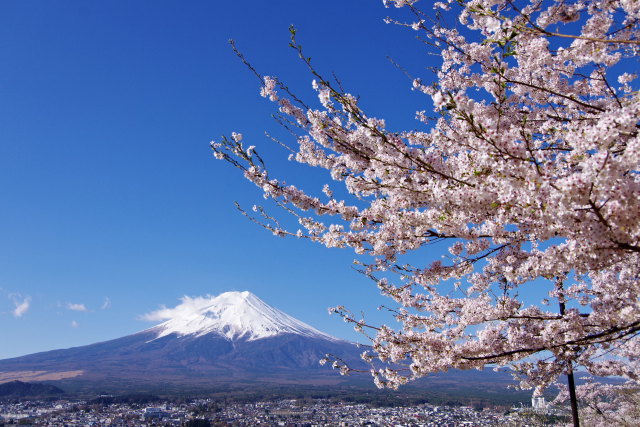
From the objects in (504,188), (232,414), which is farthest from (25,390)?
(504,188)

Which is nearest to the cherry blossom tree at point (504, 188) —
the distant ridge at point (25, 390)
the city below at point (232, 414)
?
the city below at point (232, 414)

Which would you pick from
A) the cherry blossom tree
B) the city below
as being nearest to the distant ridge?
the city below

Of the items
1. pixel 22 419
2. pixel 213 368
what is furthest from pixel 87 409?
pixel 213 368

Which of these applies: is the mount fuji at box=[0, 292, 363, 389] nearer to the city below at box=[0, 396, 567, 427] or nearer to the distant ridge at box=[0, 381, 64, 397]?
the distant ridge at box=[0, 381, 64, 397]

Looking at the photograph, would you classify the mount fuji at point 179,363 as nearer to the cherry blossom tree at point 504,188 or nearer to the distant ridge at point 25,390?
the distant ridge at point 25,390

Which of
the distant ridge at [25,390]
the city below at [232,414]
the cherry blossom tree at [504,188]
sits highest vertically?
the cherry blossom tree at [504,188]

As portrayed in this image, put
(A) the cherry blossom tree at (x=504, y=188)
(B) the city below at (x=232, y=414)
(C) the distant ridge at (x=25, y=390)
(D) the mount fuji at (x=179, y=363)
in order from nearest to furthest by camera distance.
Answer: (A) the cherry blossom tree at (x=504, y=188)
(B) the city below at (x=232, y=414)
(C) the distant ridge at (x=25, y=390)
(D) the mount fuji at (x=179, y=363)

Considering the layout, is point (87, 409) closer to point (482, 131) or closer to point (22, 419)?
point (22, 419)

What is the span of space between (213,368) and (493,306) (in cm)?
17156

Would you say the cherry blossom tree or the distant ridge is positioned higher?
the cherry blossom tree

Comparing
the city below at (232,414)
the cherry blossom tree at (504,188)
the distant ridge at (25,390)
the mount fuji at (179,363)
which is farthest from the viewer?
the mount fuji at (179,363)

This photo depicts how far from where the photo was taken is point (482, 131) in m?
2.50

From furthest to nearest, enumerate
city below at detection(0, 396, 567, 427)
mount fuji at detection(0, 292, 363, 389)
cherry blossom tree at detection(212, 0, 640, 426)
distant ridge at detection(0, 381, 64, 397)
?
mount fuji at detection(0, 292, 363, 389), distant ridge at detection(0, 381, 64, 397), city below at detection(0, 396, 567, 427), cherry blossom tree at detection(212, 0, 640, 426)

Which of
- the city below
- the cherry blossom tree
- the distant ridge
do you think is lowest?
the distant ridge
